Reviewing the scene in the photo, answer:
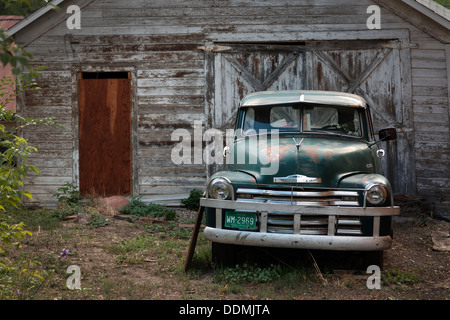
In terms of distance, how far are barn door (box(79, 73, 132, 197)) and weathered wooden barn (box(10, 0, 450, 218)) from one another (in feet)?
0.07

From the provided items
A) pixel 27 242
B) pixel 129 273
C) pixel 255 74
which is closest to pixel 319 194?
pixel 129 273

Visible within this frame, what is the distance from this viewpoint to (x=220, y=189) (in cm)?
511

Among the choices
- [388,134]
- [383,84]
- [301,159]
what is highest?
[383,84]

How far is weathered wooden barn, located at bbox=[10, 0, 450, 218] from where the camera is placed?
9.66 metres

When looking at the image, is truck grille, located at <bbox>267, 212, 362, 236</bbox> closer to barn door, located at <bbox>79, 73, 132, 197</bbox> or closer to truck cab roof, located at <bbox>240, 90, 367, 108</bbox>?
truck cab roof, located at <bbox>240, 90, 367, 108</bbox>

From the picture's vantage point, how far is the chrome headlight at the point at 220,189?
5.08 m

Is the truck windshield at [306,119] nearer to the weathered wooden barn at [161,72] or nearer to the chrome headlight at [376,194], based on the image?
the chrome headlight at [376,194]

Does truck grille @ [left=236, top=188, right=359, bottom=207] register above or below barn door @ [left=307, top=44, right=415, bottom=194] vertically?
below

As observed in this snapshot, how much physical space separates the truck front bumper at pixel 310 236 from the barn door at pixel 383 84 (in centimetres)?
494

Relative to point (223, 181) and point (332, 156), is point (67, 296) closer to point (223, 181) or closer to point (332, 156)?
point (223, 181)

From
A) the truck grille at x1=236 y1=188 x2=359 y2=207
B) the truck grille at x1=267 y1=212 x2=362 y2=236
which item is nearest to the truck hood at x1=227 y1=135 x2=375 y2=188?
the truck grille at x1=236 y1=188 x2=359 y2=207

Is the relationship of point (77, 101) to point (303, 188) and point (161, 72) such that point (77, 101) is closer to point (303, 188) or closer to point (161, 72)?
point (161, 72)

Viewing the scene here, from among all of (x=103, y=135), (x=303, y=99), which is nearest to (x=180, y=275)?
(x=303, y=99)

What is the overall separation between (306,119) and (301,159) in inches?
32.6
